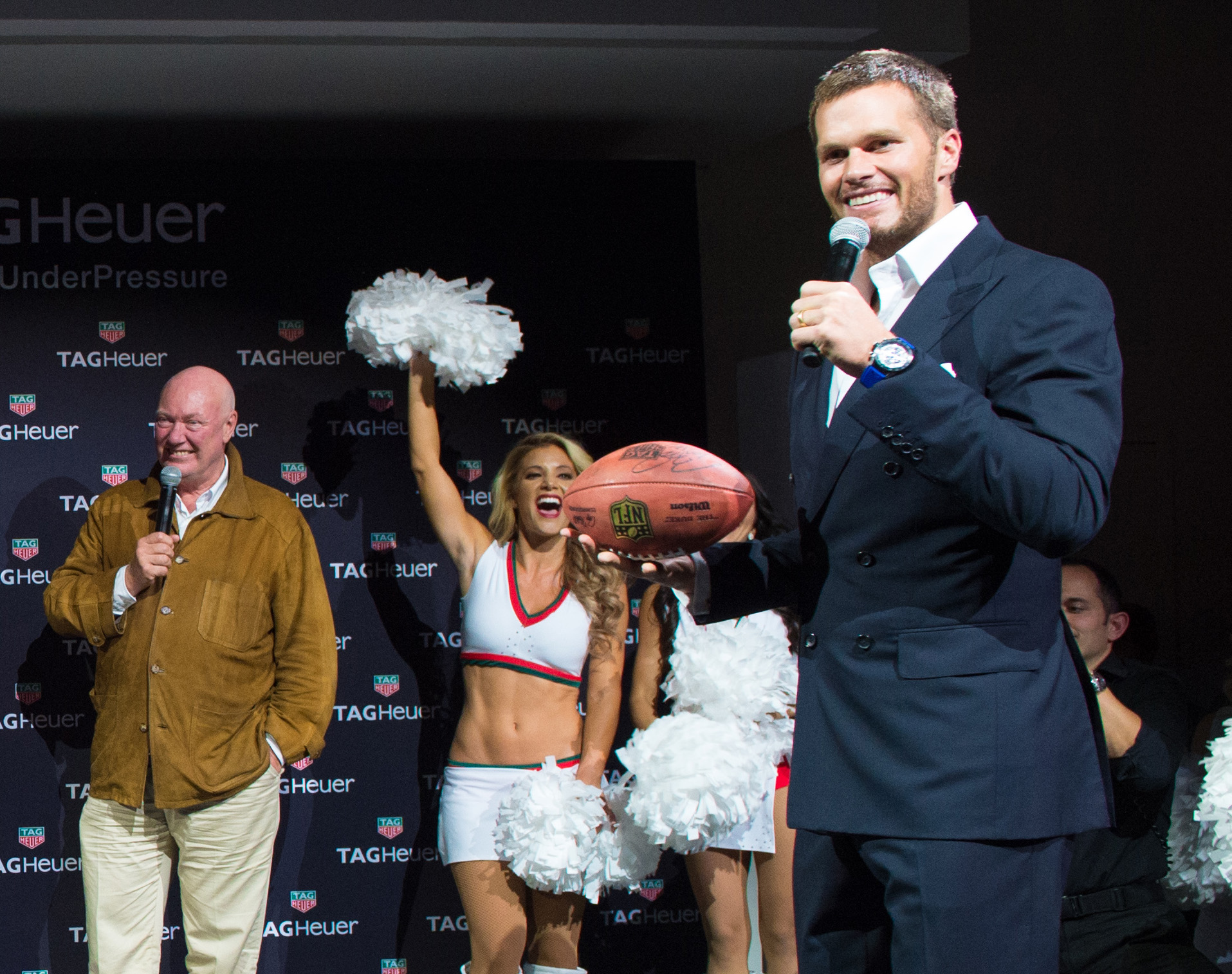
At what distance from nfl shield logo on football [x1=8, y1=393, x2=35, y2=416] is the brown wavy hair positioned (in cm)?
166

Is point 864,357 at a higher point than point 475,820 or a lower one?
higher

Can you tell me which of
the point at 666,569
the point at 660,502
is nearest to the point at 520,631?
the point at 660,502

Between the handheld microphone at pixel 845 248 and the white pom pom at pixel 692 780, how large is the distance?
195 cm

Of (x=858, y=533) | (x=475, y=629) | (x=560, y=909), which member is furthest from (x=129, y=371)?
(x=858, y=533)

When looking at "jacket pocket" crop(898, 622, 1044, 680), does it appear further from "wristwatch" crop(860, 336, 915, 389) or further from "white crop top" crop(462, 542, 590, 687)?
"white crop top" crop(462, 542, 590, 687)

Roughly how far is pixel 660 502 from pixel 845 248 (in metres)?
0.60

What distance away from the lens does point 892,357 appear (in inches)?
57.9

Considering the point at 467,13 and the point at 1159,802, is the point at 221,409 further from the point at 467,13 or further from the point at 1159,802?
the point at 1159,802

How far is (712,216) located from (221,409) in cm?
261

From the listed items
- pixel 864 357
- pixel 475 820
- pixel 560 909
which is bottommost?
pixel 560 909

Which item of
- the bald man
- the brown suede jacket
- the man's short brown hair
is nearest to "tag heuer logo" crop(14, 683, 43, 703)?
the brown suede jacket

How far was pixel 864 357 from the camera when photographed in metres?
1.49

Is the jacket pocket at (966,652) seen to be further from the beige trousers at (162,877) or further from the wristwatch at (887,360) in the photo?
the beige trousers at (162,877)

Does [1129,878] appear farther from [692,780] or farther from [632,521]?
[632,521]
